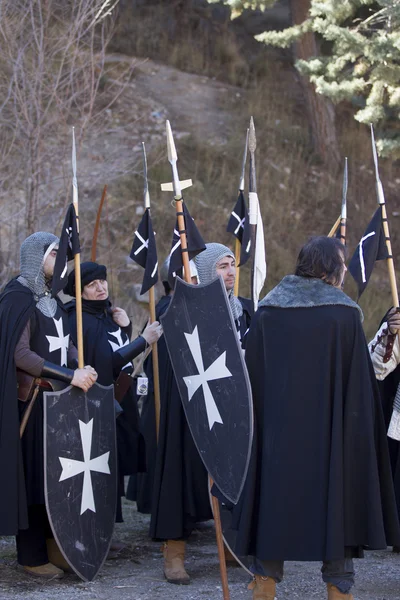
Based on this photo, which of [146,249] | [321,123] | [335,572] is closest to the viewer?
[335,572]

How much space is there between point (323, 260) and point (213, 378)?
77 centimetres

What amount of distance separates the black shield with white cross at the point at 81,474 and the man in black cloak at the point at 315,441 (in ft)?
3.61

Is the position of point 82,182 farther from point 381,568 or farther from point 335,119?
point 381,568

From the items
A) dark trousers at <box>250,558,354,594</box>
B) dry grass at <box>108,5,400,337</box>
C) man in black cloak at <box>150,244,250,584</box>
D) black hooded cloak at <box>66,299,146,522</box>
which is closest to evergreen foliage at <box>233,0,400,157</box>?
dry grass at <box>108,5,400,337</box>

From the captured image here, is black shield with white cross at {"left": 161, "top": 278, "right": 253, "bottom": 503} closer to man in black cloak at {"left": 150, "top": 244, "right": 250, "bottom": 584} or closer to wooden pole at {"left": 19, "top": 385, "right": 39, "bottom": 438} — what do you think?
man in black cloak at {"left": 150, "top": 244, "right": 250, "bottom": 584}

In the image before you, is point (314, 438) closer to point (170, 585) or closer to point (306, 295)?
point (306, 295)

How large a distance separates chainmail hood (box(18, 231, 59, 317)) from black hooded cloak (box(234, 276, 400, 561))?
1.51 metres

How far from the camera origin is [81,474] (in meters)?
4.82

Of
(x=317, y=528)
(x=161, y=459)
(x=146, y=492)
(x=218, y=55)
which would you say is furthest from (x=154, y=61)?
(x=317, y=528)

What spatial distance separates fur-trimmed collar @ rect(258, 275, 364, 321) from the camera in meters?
3.94

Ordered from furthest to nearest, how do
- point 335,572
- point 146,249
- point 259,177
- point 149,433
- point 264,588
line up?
point 259,177, point 149,433, point 146,249, point 264,588, point 335,572

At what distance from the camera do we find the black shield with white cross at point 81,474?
470 cm

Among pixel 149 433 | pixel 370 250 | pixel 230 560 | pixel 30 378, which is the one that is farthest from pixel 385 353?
pixel 149 433

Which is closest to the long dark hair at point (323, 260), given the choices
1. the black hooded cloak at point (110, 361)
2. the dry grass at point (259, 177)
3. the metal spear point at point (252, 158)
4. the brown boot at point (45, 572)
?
the metal spear point at point (252, 158)
